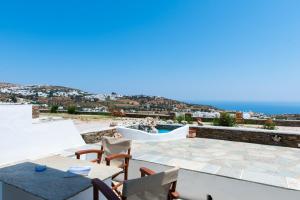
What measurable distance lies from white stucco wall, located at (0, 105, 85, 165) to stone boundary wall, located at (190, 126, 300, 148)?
4.95m

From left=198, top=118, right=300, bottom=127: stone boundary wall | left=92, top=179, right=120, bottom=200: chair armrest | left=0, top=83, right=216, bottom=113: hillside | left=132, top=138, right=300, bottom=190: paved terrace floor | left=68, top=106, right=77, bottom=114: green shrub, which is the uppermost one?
left=0, top=83, right=216, bottom=113: hillside

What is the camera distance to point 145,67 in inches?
1698

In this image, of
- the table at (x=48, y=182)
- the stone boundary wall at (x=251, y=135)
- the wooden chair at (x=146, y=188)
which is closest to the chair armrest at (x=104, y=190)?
the wooden chair at (x=146, y=188)

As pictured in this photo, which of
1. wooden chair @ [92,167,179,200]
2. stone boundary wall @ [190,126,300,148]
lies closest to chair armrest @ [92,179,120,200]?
wooden chair @ [92,167,179,200]

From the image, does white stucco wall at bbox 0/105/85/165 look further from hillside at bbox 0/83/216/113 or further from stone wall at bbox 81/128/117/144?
hillside at bbox 0/83/216/113

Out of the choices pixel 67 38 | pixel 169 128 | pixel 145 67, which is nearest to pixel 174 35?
pixel 67 38

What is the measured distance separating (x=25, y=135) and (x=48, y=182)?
3731 mm

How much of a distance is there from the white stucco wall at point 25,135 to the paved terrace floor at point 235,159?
81.2 inches

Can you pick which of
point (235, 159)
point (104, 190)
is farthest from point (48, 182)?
point (235, 159)

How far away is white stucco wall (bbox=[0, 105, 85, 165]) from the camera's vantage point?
532cm

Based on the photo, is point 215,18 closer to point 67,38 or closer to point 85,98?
point 67,38

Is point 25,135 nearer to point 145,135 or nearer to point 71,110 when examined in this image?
point 145,135

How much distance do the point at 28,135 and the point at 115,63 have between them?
126 ft

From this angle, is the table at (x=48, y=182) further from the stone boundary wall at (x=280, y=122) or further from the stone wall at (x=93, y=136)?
the stone boundary wall at (x=280, y=122)
